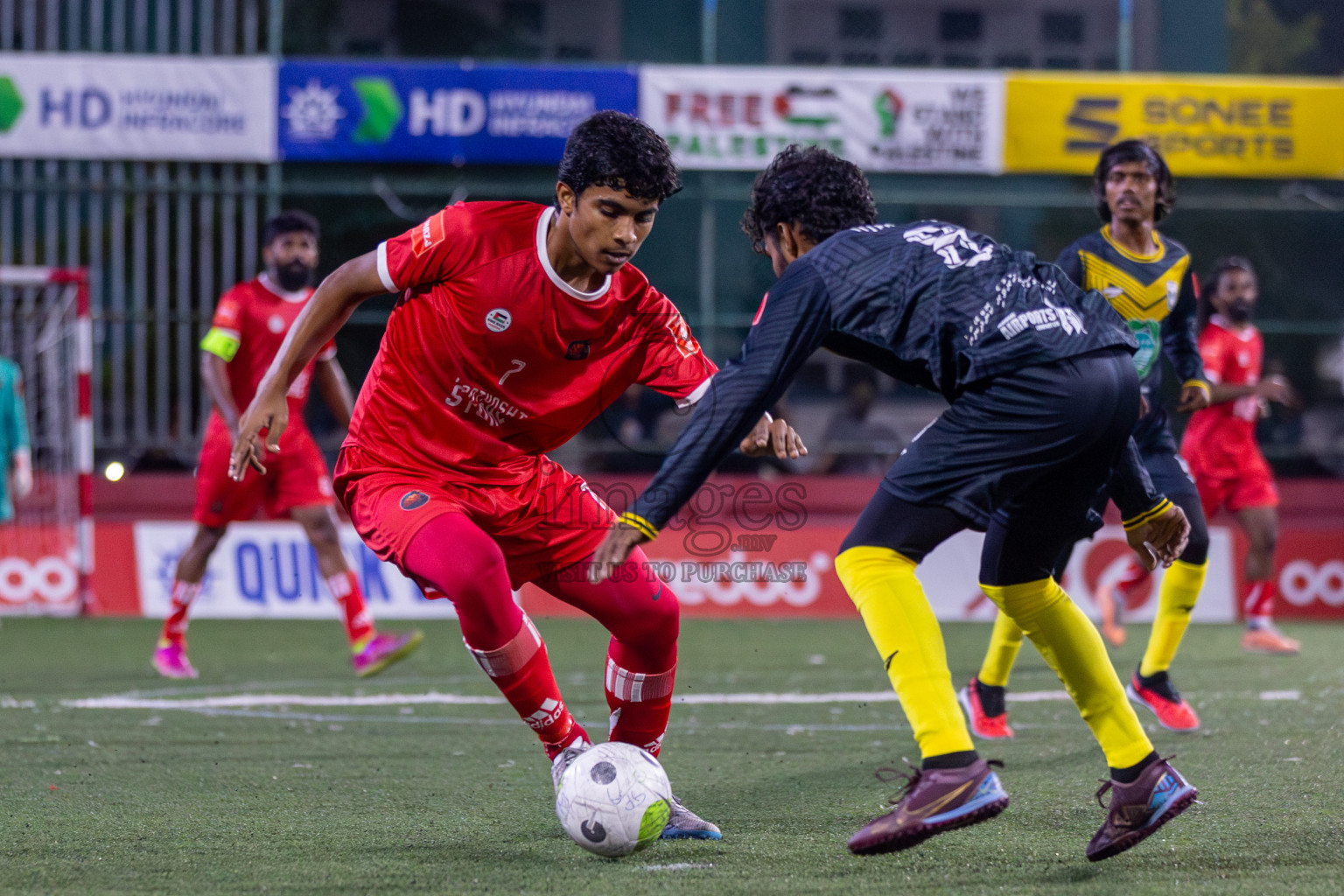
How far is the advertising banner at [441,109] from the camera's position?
13.4 metres

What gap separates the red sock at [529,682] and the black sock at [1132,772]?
146 cm

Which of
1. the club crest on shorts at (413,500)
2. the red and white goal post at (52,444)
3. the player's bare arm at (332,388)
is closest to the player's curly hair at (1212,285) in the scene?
the player's bare arm at (332,388)

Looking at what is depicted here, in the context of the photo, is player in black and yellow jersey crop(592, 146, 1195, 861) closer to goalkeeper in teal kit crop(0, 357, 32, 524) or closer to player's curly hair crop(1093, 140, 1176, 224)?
player's curly hair crop(1093, 140, 1176, 224)

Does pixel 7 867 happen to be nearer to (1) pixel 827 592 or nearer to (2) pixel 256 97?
(1) pixel 827 592

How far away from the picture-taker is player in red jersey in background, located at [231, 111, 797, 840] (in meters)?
3.95

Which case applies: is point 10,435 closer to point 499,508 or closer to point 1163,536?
point 499,508

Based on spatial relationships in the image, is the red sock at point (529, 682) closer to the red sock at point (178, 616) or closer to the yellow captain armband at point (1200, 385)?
the yellow captain armband at point (1200, 385)

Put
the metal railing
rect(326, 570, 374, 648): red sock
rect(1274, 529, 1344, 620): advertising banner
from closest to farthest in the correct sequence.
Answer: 1. rect(326, 570, 374, 648): red sock
2. rect(1274, 529, 1344, 620): advertising banner
3. the metal railing

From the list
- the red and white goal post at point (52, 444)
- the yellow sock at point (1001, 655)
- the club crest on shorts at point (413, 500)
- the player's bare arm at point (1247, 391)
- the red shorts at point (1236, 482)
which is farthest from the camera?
the red and white goal post at point (52, 444)

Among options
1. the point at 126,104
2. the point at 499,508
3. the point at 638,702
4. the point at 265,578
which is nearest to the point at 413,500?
the point at 499,508

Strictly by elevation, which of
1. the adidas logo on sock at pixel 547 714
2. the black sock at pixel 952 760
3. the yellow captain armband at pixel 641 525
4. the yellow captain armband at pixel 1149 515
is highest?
the yellow captain armband at pixel 641 525

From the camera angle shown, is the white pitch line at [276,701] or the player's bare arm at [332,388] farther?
the player's bare arm at [332,388]

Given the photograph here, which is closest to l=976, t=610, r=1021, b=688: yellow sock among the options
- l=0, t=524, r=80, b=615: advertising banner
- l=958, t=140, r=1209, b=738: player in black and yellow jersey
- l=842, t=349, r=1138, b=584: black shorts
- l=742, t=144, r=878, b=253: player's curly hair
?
l=958, t=140, r=1209, b=738: player in black and yellow jersey

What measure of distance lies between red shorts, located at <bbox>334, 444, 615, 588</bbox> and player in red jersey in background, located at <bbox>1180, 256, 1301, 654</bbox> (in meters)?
5.96
